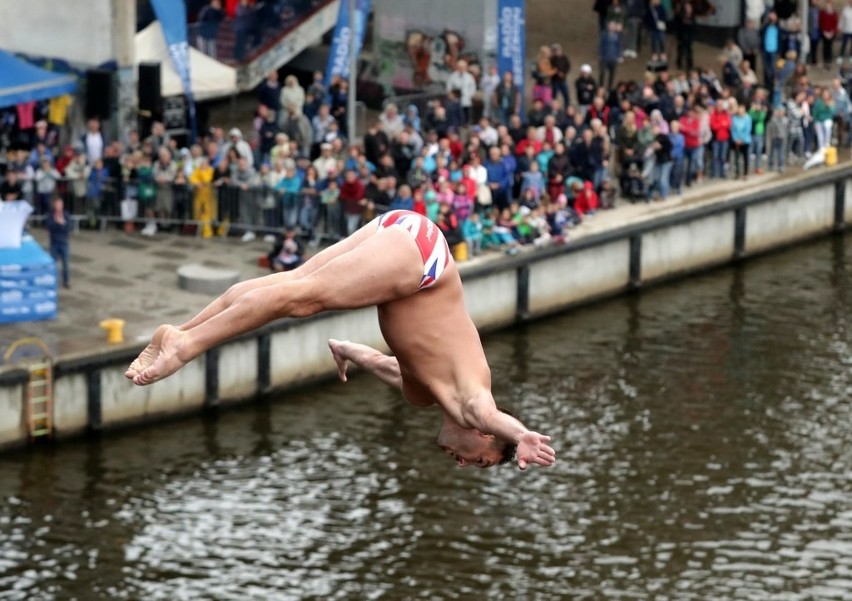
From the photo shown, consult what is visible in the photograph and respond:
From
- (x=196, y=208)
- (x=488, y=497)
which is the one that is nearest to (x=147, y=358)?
(x=488, y=497)

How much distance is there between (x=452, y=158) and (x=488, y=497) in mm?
9704

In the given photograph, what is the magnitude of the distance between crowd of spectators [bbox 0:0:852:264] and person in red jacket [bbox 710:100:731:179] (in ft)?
0.15

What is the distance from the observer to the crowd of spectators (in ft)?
120

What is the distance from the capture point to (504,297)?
38031 mm

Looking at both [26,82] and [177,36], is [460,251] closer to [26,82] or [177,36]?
[177,36]

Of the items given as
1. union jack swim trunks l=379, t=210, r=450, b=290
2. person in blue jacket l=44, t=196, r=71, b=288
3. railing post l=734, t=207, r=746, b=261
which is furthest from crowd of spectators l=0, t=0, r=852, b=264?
union jack swim trunks l=379, t=210, r=450, b=290

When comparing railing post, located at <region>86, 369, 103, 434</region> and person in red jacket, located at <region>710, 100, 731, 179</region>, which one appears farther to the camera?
person in red jacket, located at <region>710, 100, 731, 179</region>

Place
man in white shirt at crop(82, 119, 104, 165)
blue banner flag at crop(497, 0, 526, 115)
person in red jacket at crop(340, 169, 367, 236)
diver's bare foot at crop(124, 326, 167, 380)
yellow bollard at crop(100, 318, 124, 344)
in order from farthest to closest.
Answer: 1. blue banner flag at crop(497, 0, 526, 115)
2. man in white shirt at crop(82, 119, 104, 165)
3. person in red jacket at crop(340, 169, 367, 236)
4. yellow bollard at crop(100, 318, 124, 344)
5. diver's bare foot at crop(124, 326, 167, 380)

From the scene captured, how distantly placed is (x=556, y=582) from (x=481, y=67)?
19.2 m

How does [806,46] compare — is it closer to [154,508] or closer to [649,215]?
[649,215]

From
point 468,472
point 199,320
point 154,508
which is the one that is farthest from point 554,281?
point 199,320

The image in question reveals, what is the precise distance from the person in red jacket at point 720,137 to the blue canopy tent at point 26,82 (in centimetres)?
1354

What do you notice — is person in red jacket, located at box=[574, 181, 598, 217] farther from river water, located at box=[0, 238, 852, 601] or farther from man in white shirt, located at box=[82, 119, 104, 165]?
man in white shirt, located at box=[82, 119, 104, 165]

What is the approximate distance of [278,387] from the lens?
34.2 metres
